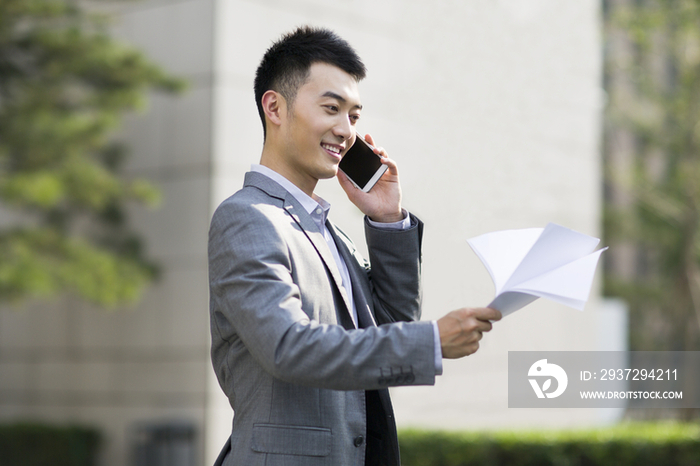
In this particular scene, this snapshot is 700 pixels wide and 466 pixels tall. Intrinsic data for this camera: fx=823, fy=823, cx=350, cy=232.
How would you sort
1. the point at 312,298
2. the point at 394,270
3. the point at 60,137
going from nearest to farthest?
the point at 312,298, the point at 394,270, the point at 60,137

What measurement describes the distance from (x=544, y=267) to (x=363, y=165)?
78 centimetres

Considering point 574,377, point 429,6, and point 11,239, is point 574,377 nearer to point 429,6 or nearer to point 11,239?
point 429,6

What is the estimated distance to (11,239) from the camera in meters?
6.54

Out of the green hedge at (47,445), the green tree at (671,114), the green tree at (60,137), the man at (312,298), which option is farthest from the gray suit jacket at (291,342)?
the green hedge at (47,445)

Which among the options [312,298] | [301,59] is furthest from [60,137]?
[312,298]

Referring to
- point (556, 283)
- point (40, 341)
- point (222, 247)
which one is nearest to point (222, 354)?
point (222, 247)

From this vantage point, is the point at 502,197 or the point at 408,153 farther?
the point at 502,197

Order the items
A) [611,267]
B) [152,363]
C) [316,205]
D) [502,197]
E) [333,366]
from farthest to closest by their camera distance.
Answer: [611,267]
[502,197]
[152,363]
[316,205]
[333,366]

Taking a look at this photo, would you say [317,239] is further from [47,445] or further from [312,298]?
[47,445]

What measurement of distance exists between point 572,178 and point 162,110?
544cm

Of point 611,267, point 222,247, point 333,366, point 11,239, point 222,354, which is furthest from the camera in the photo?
point 611,267

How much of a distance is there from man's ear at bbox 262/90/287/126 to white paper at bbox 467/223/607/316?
0.69m

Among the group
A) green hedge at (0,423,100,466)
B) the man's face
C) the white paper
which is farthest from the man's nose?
green hedge at (0,423,100,466)

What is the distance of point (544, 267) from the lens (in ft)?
6.07
